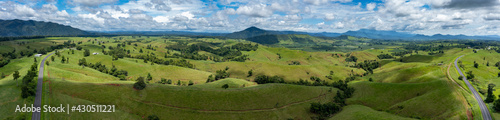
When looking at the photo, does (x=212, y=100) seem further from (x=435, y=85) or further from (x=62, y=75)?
(x=435, y=85)

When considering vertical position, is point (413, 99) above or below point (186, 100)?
above

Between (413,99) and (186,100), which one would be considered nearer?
(413,99)

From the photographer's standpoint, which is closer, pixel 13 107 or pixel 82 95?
pixel 13 107

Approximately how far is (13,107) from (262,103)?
118m

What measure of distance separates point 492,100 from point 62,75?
259m

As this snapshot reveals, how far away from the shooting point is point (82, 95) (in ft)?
345

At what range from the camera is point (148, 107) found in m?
107

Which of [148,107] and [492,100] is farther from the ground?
[492,100]

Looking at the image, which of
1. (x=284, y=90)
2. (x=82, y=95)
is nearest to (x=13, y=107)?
(x=82, y=95)

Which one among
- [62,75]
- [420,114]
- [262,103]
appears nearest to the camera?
[420,114]

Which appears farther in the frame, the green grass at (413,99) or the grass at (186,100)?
the grass at (186,100)

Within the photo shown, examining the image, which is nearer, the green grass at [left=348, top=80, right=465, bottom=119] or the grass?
the green grass at [left=348, top=80, right=465, bottom=119]

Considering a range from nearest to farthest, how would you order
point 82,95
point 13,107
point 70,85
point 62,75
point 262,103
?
point 13,107
point 82,95
point 70,85
point 262,103
point 62,75

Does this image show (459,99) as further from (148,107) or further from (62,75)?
(62,75)
